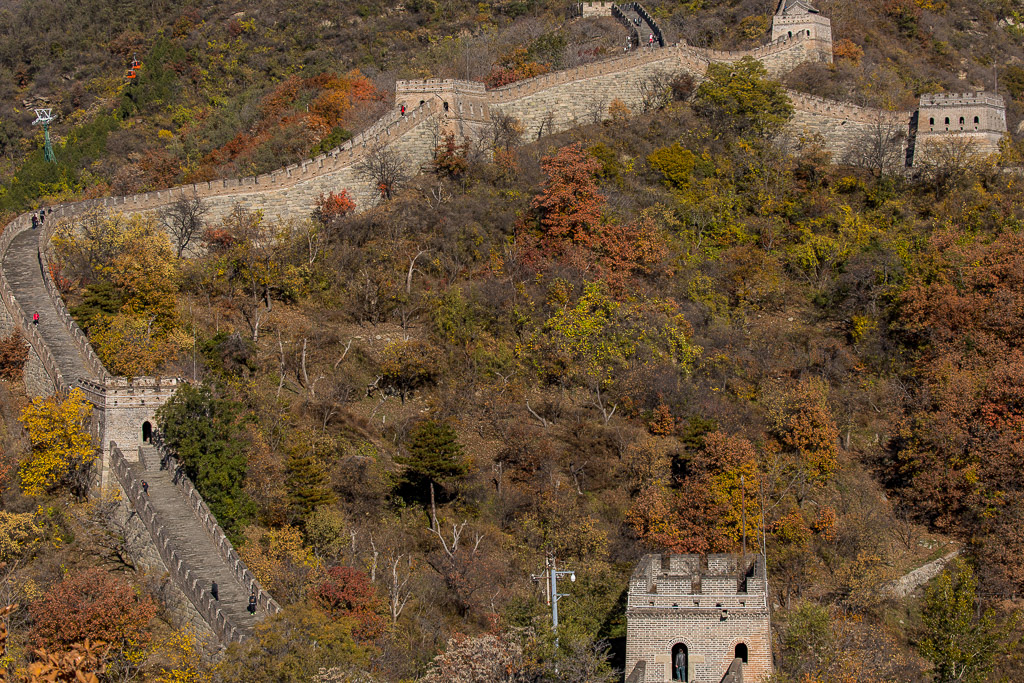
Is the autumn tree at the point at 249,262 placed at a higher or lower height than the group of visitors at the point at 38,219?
lower

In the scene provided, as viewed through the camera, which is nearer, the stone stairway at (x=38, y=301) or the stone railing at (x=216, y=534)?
the stone railing at (x=216, y=534)

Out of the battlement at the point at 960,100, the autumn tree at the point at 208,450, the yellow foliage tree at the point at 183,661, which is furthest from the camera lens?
the battlement at the point at 960,100

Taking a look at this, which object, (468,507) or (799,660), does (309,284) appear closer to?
(468,507)

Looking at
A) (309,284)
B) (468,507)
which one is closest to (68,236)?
(309,284)

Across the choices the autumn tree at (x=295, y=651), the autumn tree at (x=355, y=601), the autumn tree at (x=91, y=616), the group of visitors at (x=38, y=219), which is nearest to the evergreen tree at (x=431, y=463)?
the autumn tree at (x=355, y=601)

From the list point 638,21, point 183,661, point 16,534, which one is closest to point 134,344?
point 16,534

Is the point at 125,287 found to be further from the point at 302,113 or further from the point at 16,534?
the point at 302,113

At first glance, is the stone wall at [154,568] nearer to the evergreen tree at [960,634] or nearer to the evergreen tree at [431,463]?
the evergreen tree at [431,463]

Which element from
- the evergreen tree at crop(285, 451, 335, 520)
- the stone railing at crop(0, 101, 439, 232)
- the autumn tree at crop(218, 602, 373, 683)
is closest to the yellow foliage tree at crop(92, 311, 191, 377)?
the evergreen tree at crop(285, 451, 335, 520)
